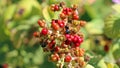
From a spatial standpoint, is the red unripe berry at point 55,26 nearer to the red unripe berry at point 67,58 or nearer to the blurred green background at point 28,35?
the red unripe berry at point 67,58

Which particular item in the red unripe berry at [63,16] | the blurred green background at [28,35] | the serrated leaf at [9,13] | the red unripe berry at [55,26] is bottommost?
the blurred green background at [28,35]

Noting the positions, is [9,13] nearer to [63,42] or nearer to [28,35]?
[28,35]

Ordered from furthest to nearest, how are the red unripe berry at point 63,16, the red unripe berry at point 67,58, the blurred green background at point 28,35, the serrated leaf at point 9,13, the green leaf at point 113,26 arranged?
the serrated leaf at point 9,13
the blurred green background at point 28,35
the green leaf at point 113,26
the red unripe berry at point 63,16
the red unripe berry at point 67,58

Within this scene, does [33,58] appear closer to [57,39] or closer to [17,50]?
[17,50]

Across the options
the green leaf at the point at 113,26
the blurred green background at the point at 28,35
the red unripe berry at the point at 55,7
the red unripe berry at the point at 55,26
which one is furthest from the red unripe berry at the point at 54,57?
the blurred green background at the point at 28,35

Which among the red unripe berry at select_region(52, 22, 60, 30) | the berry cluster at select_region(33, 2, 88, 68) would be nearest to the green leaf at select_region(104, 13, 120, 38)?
the berry cluster at select_region(33, 2, 88, 68)

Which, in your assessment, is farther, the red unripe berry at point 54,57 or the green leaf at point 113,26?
the green leaf at point 113,26

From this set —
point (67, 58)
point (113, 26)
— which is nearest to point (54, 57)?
point (67, 58)

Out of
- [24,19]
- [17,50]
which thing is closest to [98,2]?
[24,19]

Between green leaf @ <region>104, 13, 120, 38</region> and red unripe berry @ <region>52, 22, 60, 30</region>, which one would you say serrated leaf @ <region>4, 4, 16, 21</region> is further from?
red unripe berry @ <region>52, 22, 60, 30</region>
